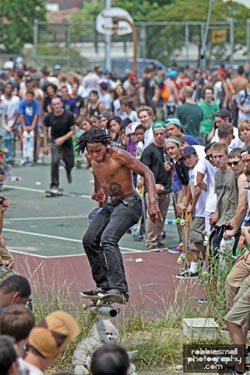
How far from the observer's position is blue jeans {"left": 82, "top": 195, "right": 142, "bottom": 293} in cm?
1005

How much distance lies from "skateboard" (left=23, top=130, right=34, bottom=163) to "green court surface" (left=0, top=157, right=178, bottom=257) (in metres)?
0.90

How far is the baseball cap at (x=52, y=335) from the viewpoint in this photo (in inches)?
249

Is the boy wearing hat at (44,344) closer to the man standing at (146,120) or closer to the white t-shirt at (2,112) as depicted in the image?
the man standing at (146,120)

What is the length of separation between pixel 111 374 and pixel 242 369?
3.53 metres

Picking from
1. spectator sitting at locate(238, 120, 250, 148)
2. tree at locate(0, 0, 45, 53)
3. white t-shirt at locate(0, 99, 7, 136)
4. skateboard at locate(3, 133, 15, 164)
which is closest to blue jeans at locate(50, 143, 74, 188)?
white t-shirt at locate(0, 99, 7, 136)

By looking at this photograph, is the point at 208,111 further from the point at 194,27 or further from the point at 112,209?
the point at 194,27

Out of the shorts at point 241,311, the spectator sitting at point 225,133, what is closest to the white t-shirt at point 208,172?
the spectator sitting at point 225,133

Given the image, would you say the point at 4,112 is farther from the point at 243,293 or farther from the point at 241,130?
the point at 243,293

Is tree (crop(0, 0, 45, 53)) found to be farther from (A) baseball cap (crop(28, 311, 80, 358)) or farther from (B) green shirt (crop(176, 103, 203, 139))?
(A) baseball cap (crop(28, 311, 80, 358))

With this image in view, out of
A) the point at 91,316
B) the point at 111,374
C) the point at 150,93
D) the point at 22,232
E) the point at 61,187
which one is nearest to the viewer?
the point at 111,374

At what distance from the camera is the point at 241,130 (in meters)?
14.5

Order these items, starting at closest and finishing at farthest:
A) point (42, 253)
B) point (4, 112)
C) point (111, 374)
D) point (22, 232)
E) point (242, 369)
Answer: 1. point (111, 374)
2. point (242, 369)
3. point (42, 253)
4. point (22, 232)
5. point (4, 112)

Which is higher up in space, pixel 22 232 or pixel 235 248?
pixel 235 248

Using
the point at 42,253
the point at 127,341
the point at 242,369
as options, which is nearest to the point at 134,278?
the point at 42,253
